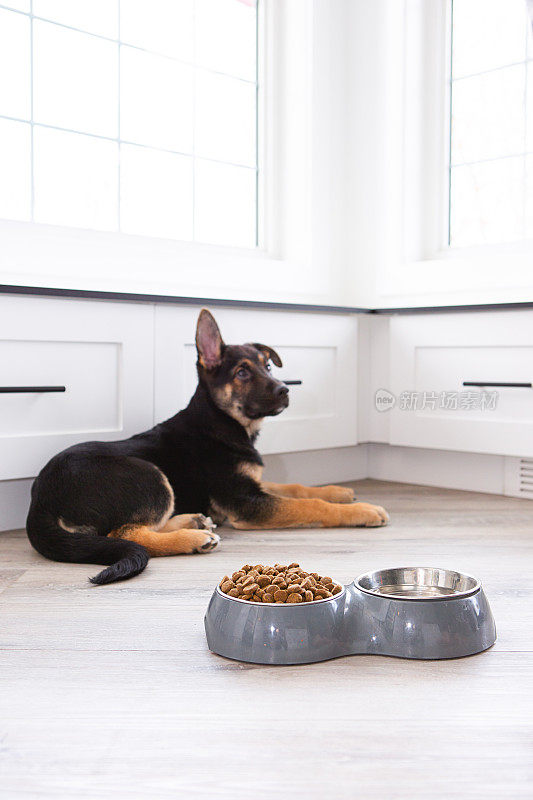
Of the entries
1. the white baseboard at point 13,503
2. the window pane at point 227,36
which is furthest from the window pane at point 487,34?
the white baseboard at point 13,503

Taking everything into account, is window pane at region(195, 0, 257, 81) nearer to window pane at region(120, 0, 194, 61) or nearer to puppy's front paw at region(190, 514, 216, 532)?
window pane at region(120, 0, 194, 61)

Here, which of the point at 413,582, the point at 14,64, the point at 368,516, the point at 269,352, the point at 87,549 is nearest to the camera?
the point at 413,582

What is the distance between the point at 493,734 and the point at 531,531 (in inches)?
56.6

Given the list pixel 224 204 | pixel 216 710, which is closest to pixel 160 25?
pixel 224 204

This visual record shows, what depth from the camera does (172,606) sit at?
1.65 metres

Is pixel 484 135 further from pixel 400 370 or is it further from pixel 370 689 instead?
pixel 370 689

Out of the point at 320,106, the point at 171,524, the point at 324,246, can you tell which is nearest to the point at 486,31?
the point at 320,106

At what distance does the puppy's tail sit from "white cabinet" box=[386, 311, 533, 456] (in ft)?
5.20

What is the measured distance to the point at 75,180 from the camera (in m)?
3.03

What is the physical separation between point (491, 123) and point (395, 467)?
5.06 feet

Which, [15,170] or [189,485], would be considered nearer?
[189,485]

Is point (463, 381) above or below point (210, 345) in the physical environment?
below

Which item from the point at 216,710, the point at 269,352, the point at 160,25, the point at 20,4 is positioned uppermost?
the point at 160,25

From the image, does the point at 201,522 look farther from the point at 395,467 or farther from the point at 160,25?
the point at 160,25
